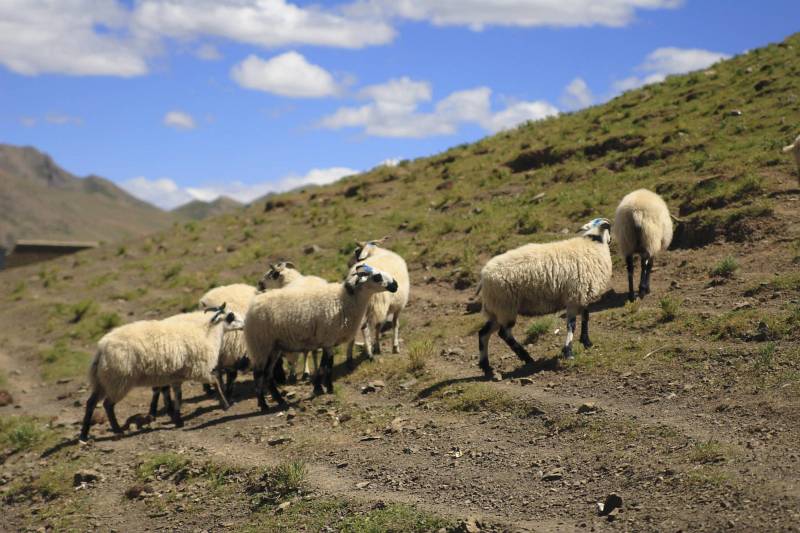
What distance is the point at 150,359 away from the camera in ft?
46.6

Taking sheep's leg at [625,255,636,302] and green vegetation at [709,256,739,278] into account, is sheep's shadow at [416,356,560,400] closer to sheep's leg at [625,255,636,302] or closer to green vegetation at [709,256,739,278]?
sheep's leg at [625,255,636,302]

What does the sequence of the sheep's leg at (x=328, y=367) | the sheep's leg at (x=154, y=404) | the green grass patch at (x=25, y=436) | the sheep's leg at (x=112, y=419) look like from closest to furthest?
the sheep's leg at (x=328, y=367)
the sheep's leg at (x=112, y=419)
the green grass patch at (x=25, y=436)
the sheep's leg at (x=154, y=404)

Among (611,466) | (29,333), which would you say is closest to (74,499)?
(611,466)

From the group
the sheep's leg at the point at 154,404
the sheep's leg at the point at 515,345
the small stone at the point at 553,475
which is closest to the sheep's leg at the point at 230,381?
the sheep's leg at the point at 154,404

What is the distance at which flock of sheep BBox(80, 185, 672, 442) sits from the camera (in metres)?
13.5

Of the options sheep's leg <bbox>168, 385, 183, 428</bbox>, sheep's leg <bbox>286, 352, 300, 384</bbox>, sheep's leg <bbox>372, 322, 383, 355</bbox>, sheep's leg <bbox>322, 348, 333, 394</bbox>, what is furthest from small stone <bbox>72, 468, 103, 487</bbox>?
sheep's leg <bbox>372, 322, 383, 355</bbox>

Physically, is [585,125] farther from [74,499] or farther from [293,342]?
[74,499]

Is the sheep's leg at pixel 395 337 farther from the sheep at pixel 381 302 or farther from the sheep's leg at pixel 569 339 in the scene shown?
the sheep's leg at pixel 569 339

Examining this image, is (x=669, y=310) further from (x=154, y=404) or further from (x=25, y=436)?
(x=25, y=436)

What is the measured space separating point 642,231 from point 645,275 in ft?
2.92

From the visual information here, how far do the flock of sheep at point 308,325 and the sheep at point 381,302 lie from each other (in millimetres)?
31

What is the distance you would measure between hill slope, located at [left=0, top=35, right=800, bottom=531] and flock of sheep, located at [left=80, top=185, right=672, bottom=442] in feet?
2.24

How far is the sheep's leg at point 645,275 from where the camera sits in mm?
16469

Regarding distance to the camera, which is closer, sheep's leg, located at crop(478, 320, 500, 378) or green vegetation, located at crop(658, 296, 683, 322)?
sheep's leg, located at crop(478, 320, 500, 378)
